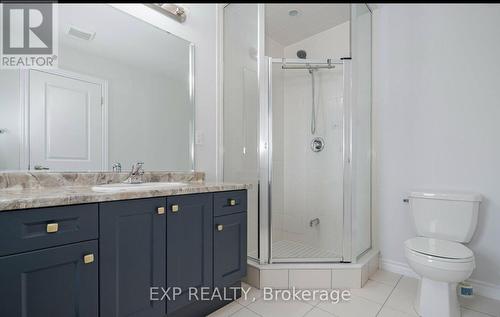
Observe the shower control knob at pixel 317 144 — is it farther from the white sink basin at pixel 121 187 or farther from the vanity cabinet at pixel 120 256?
the white sink basin at pixel 121 187

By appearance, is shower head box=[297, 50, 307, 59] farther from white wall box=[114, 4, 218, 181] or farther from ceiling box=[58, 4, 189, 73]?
ceiling box=[58, 4, 189, 73]

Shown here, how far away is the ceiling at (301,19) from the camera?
2.38m

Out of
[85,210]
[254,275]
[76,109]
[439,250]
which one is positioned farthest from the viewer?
[254,275]

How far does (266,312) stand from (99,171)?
1.40 metres

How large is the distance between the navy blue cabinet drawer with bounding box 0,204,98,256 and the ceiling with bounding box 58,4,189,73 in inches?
40.8

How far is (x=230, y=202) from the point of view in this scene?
5.84 ft

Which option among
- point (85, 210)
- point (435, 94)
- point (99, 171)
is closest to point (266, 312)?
point (85, 210)

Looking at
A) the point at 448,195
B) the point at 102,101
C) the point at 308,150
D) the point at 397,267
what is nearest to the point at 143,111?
the point at 102,101

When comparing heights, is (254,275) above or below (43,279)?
below

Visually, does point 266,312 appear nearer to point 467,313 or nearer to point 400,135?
point 467,313

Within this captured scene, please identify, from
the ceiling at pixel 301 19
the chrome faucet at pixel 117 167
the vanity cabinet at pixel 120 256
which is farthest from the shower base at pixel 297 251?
the ceiling at pixel 301 19

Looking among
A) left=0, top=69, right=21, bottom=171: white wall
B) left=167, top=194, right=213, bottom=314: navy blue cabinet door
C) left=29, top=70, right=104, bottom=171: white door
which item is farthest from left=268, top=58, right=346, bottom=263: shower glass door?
left=0, top=69, right=21, bottom=171: white wall

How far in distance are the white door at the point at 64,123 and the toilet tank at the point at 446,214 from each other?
7.53 ft

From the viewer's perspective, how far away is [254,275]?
6.70 feet
